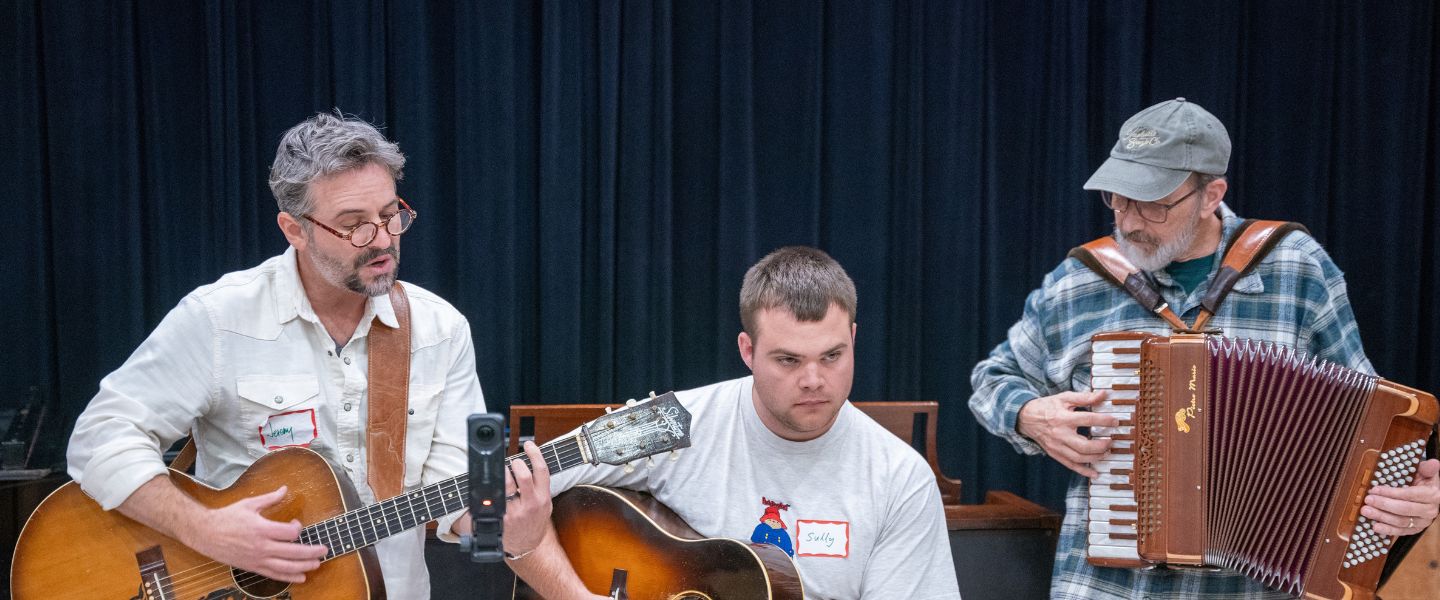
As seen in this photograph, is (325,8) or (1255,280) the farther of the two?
(325,8)

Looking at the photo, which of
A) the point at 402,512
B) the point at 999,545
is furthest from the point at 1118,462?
the point at 402,512

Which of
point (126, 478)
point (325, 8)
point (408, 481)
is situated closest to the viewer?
point (126, 478)

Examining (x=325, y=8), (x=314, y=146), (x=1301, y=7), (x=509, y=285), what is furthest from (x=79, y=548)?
(x=1301, y=7)

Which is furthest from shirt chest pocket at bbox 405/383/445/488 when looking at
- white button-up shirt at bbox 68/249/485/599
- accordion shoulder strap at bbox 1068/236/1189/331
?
accordion shoulder strap at bbox 1068/236/1189/331

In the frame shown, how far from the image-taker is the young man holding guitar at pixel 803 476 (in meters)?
2.33

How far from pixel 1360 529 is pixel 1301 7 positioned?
103 inches

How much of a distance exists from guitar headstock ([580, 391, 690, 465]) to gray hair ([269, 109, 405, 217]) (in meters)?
0.79

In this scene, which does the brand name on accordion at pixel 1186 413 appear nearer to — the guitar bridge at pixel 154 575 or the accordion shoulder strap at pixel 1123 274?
the accordion shoulder strap at pixel 1123 274

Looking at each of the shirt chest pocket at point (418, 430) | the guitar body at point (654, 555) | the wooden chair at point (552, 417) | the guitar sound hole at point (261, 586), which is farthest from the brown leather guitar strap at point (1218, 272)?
the guitar sound hole at point (261, 586)

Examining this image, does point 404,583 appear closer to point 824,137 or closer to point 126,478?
point 126,478

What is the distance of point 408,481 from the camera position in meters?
2.50

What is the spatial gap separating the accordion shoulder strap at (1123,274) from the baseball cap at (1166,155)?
185 mm

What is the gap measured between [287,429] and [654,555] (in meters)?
0.85

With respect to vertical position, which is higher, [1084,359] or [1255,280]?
[1255,280]
